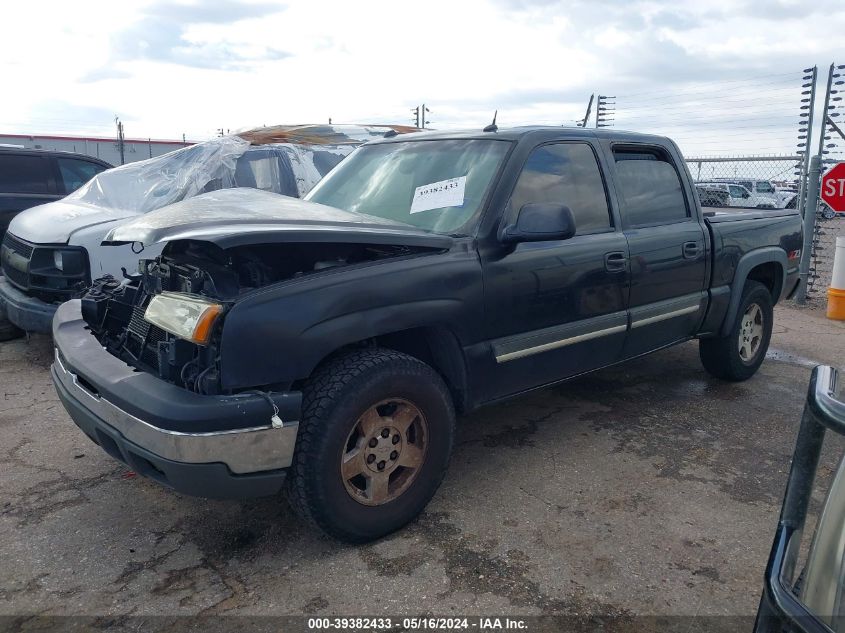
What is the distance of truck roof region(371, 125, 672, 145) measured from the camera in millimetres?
3699

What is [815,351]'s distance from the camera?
6504mm

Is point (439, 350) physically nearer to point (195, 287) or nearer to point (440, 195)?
point (440, 195)

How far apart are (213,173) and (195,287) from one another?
13.1ft

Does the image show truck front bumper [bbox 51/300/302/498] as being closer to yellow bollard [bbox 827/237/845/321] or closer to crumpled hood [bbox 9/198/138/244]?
crumpled hood [bbox 9/198/138/244]

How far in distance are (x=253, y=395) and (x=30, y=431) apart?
7.98 feet

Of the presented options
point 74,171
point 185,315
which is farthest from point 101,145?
point 185,315

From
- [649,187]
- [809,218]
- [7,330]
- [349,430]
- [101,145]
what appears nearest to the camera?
[349,430]

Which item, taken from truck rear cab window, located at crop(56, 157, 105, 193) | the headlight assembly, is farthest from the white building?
the headlight assembly

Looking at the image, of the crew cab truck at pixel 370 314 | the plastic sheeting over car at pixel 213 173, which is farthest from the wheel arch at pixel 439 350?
the plastic sheeting over car at pixel 213 173

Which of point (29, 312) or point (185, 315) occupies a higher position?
point (185, 315)

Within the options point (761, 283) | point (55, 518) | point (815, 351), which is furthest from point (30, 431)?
point (815, 351)

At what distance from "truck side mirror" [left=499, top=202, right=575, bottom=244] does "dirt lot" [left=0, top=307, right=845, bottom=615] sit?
1.29 metres

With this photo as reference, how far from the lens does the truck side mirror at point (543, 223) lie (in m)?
3.20

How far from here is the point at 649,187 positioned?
14.5 ft
